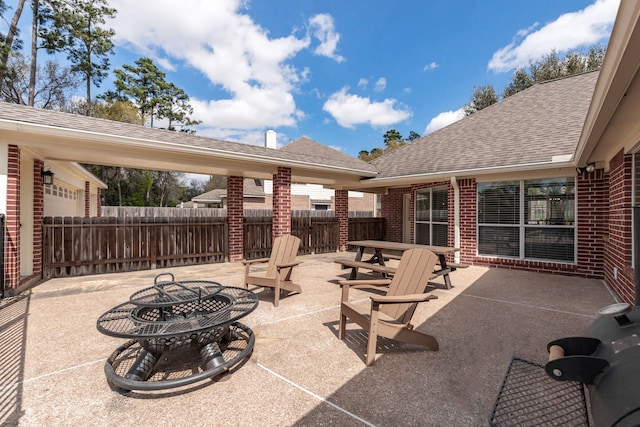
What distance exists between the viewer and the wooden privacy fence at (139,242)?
716 centimetres

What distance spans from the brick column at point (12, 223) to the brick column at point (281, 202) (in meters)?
5.26

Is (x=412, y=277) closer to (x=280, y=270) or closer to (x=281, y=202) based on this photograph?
(x=280, y=270)

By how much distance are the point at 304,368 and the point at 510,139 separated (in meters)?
8.61

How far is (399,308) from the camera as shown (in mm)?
3557

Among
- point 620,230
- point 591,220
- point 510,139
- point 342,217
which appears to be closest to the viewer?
point 620,230

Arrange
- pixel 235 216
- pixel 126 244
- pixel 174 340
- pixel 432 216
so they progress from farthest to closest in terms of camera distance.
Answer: pixel 432 216 → pixel 235 216 → pixel 126 244 → pixel 174 340

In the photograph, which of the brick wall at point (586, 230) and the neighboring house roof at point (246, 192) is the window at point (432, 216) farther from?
the neighboring house roof at point (246, 192)

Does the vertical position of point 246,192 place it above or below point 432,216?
above

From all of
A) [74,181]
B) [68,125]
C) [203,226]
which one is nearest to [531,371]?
[68,125]

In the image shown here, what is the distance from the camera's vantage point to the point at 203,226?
928cm

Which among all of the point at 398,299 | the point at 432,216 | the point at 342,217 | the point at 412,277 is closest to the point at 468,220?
the point at 432,216

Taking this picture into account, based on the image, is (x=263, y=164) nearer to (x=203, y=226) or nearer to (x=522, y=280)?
(x=203, y=226)

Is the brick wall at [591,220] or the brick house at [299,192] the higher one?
the brick house at [299,192]

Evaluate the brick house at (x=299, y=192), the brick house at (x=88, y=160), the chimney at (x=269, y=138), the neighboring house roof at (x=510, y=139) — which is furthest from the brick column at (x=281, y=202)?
the chimney at (x=269, y=138)
